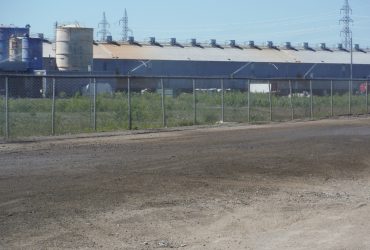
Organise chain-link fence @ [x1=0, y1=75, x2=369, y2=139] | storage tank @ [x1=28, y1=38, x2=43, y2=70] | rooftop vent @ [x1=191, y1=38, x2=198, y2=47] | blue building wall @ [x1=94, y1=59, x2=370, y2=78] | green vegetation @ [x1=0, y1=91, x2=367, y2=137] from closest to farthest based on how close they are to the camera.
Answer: chain-link fence @ [x1=0, y1=75, x2=369, y2=139], green vegetation @ [x1=0, y1=91, x2=367, y2=137], storage tank @ [x1=28, y1=38, x2=43, y2=70], blue building wall @ [x1=94, y1=59, x2=370, y2=78], rooftop vent @ [x1=191, y1=38, x2=198, y2=47]

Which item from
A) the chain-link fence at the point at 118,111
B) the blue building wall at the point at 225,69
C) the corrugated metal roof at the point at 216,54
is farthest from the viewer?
the corrugated metal roof at the point at 216,54

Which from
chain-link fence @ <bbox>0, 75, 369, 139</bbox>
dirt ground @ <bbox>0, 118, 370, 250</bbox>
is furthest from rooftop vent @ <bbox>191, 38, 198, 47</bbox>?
dirt ground @ <bbox>0, 118, 370, 250</bbox>

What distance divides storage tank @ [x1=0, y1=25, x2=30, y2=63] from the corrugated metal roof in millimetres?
8345

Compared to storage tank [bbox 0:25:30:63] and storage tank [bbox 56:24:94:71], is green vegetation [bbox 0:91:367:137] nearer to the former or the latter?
storage tank [bbox 56:24:94:71]

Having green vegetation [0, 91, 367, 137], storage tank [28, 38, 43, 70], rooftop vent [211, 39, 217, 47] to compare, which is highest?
rooftop vent [211, 39, 217, 47]

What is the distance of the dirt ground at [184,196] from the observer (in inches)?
277

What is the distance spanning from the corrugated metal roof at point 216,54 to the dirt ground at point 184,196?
6355 cm

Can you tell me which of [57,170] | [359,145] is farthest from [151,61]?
[57,170]

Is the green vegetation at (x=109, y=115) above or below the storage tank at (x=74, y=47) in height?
below

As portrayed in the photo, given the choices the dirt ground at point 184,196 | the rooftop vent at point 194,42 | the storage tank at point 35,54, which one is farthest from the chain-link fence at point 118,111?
the rooftop vent at point 194,42

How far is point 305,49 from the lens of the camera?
350ft

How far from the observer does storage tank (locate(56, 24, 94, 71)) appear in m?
63.8

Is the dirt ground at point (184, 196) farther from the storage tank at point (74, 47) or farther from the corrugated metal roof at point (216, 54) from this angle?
the corrugated metal roof at point (216, 54)

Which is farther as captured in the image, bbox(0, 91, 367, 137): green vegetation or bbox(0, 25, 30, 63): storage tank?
bbox(0, 25, 30, 63): storage tank
